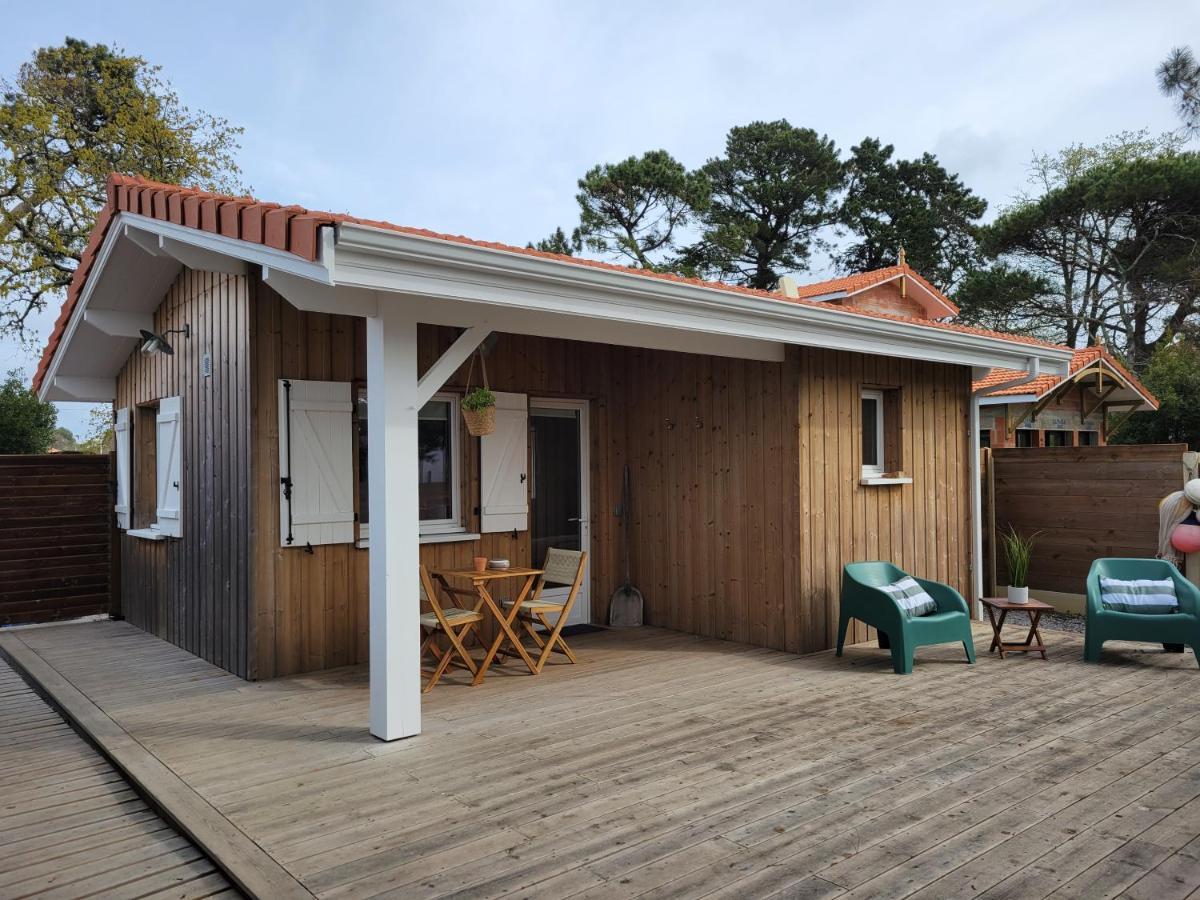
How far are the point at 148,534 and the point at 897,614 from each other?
19.0ft

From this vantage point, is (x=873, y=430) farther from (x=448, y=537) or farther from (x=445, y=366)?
(x=445, y=366)

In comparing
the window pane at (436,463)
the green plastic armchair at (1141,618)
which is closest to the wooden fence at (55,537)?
the window pane at (436,463)

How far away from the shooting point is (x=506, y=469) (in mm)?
6395

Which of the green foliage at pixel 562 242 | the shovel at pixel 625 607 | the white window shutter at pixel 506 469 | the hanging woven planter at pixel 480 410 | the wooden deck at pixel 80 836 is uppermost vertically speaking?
the green foliage at pixel 562 242

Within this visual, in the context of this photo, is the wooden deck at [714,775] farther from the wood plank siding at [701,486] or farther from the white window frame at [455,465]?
the white window frame at [455,465]

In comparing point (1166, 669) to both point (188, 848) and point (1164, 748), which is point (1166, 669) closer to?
point (1164, 748)

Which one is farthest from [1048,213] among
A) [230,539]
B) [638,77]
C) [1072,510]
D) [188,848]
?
[188,848]

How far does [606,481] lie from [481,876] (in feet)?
15.2

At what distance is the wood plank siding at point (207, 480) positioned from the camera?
5418mm

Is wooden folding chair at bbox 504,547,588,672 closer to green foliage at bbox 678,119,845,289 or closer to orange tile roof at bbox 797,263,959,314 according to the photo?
orange tile roof at bbox 797,263,959,314

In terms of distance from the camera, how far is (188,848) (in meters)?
3.08

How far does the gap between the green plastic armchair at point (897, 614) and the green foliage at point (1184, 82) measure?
2508 cm

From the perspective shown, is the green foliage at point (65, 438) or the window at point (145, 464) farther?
the green foliage at point (65, 438)

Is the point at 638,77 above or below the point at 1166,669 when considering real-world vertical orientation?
above
